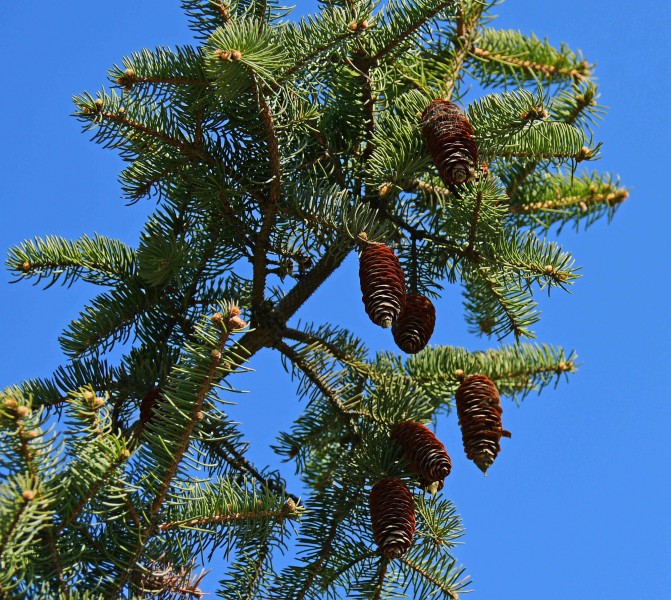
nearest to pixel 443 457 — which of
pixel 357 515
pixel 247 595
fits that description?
pixel 357 515

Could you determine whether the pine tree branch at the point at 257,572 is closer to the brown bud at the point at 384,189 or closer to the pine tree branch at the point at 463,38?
the brown bud at the point at 384,189

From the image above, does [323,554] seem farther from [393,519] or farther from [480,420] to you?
[480,420]

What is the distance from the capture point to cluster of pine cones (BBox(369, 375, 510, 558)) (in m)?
1.78

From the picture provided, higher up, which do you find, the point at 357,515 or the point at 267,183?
the point at 267,183

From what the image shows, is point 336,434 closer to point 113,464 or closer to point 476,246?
point 476,246

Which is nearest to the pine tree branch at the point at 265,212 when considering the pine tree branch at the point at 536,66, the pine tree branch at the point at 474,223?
the pine tree branch at the point at 474,223

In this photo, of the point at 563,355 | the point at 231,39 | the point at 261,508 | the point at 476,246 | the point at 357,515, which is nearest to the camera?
the point at 261,508

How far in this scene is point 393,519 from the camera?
5.83 feet

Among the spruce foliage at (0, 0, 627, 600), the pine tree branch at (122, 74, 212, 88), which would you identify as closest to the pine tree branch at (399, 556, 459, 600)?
the spruce foliage at (0, 0, 627, 600)

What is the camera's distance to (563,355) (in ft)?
7.84

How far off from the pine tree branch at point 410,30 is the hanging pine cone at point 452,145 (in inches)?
7.6

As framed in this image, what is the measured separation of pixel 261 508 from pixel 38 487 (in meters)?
0.38

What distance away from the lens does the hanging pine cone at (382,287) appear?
1775 mm

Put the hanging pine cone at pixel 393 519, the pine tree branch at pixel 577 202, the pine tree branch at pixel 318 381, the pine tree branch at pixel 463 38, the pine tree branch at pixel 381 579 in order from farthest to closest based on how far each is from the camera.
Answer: the pine tree branch at pixel 577 202 < the pine tree branch at pixel 463 38 < the pine tree branch at pixel 318 381 < the pine tree branch at pixel 381 579 < the hanging pine cone at pixel 393 519
